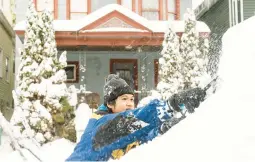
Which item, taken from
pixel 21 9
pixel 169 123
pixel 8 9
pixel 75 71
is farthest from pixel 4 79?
pixel 169 123

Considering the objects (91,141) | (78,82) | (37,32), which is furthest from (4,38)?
(91,141)

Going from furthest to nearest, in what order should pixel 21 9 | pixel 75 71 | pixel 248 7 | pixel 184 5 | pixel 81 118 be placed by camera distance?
pixel 184 5, pixel 21 9, pixel 248 7, pixel 75 71, pixel 81 118

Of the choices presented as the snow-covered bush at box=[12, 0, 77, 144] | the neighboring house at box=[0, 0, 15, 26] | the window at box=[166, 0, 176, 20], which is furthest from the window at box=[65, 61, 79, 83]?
the neighboring house at box=[0, 0, 15, 26]

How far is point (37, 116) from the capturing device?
9.81 m

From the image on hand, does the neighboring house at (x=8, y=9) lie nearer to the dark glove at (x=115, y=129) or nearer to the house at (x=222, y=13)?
the house at (x=222, y=13)

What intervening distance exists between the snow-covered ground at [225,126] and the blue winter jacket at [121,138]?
0.84 metres

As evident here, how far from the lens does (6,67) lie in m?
18.3

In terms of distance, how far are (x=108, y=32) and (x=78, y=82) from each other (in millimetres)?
2688

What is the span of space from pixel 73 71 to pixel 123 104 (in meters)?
12.6

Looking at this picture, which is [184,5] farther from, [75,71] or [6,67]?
[6,67]

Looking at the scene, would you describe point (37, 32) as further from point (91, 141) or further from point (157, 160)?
point (157, 160)

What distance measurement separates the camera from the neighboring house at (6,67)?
16.4 meters

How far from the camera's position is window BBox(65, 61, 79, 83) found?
15.1 m

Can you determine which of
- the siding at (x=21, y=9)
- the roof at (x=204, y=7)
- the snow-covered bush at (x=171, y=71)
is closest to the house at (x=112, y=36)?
the siding at (x=21, y=9)
